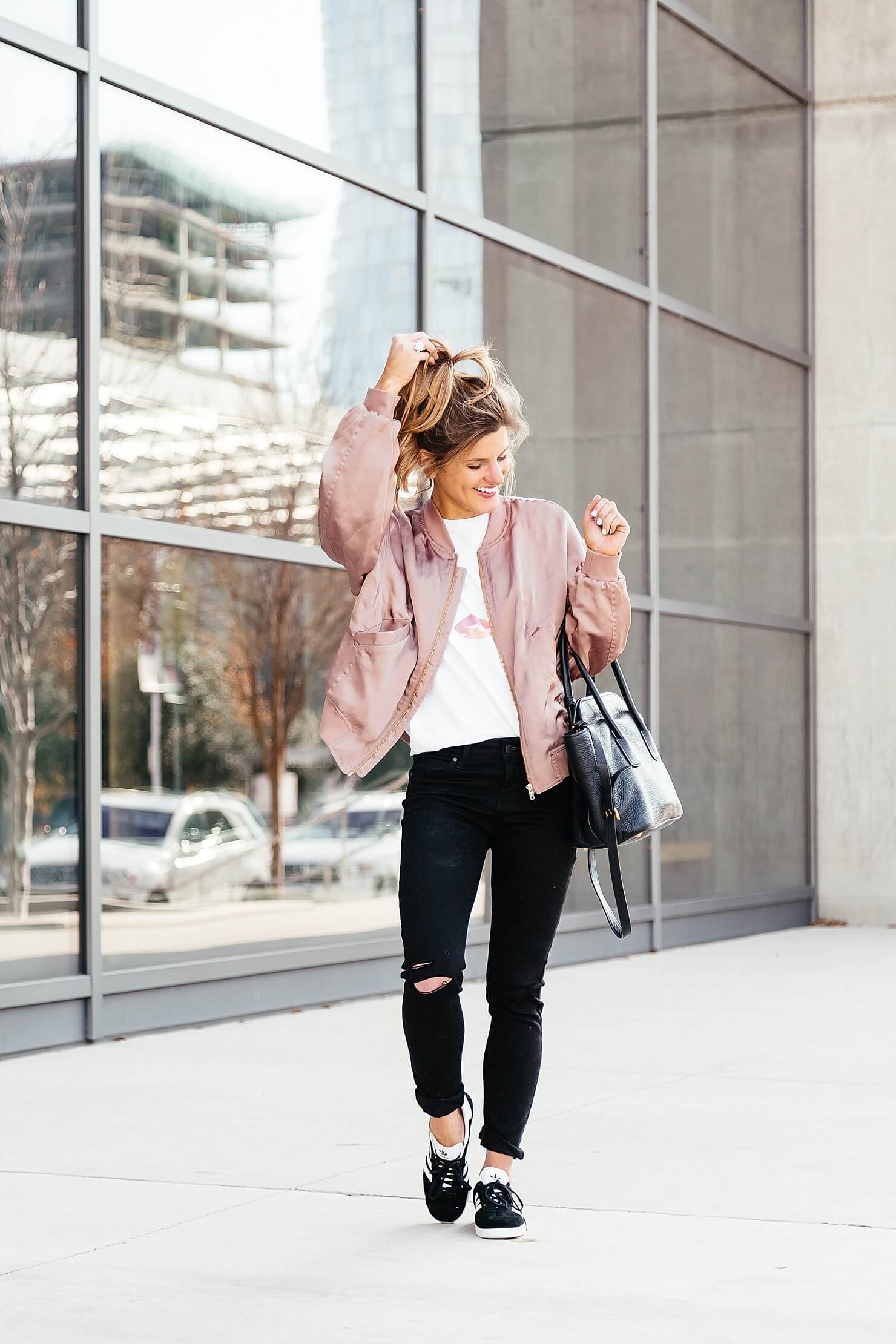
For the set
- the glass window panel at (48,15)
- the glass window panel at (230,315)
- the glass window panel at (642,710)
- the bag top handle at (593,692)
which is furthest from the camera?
the glass window panel at (642,710)

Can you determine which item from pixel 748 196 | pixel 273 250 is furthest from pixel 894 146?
pixel 273 250

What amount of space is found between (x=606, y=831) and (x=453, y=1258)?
2.98ft

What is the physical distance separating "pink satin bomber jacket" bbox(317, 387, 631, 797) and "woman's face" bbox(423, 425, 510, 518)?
7 centimetres

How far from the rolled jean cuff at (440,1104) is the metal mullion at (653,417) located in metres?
7.71

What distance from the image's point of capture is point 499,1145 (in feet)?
13.3

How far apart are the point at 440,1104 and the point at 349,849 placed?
533 cm

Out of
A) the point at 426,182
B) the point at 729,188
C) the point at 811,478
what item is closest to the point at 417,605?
the point at 426,182

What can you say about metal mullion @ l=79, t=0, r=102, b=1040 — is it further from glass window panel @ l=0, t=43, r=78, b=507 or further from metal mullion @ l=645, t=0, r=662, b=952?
metal mullion @ l=645, t=0, r=662, b=952

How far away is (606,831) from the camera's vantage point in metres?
3.96

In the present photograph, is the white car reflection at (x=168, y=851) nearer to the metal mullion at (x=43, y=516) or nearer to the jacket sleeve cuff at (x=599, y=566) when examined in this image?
the metal mullion at (x=43, y=516)

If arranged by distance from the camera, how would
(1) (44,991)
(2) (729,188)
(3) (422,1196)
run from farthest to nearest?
(2) (729,188), (1) (44,991), (3) (422,1196)

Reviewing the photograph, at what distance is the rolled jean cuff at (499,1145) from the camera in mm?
4043

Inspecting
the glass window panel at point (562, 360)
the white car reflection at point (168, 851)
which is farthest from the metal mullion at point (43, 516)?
the glass window panel at point (562, 360)

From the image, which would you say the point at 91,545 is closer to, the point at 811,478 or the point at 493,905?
the point at 493,905
